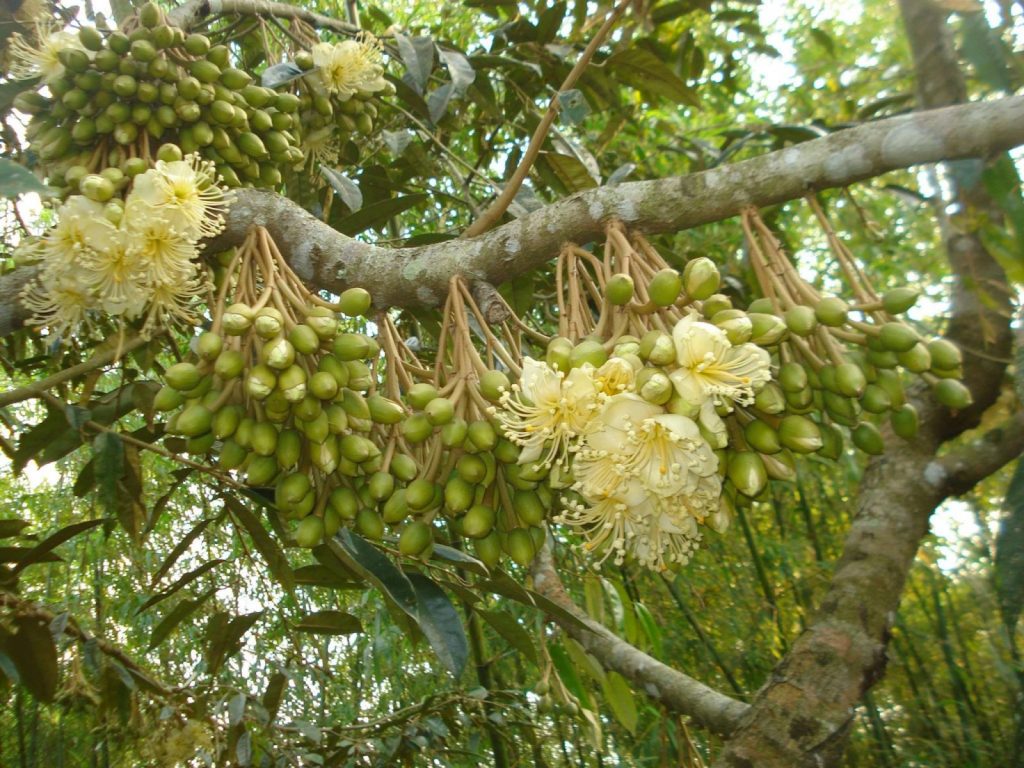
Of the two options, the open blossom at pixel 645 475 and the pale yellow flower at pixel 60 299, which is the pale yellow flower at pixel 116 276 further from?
the open blossom at pixel 645 475

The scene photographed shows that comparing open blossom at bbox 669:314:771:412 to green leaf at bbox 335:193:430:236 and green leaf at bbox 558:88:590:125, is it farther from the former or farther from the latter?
green leaf at bbox 335:193:430:236

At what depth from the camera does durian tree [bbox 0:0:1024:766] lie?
0.90 m

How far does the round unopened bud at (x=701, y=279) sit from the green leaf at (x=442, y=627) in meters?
0.55

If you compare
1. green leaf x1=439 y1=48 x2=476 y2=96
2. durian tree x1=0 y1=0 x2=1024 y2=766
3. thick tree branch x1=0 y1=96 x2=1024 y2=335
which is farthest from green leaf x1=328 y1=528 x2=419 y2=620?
green leaf x1=439 y1=48 x2=476 y2=96

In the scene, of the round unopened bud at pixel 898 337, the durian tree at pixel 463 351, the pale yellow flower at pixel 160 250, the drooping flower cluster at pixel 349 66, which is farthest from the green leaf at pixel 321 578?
the drooping flower cluster at pixel 349 66

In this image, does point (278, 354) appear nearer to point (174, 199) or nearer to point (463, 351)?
point (463, 351)

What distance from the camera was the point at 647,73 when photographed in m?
1.96

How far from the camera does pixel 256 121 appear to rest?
142cm

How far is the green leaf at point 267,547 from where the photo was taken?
3.95ft

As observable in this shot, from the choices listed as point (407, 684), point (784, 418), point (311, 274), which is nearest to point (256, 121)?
point (311, 274)

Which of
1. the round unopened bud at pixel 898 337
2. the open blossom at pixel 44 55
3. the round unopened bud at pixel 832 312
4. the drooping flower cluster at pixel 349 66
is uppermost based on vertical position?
the drooping flower cluster at pixel 349 66

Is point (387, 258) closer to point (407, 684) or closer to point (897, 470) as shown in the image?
point (897, 470)

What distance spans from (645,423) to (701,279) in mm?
168

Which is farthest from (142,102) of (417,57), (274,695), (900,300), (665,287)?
(274,695)
